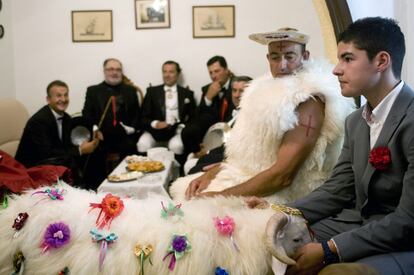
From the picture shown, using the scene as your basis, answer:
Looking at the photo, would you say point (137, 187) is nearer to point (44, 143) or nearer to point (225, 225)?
point (44, 143)

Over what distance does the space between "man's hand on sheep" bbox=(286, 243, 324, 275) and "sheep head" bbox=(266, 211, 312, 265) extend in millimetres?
29

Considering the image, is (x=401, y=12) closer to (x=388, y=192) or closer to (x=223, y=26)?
(x=388, y=192)

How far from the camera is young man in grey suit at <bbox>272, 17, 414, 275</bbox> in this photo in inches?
46.6

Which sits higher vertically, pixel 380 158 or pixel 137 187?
pixel 380 158

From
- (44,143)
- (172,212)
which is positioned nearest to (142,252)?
(172,212)

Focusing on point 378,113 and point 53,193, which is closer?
point 378,113

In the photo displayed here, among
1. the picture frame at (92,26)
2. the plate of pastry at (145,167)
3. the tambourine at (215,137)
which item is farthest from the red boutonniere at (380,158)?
the picture frame at (92,26)

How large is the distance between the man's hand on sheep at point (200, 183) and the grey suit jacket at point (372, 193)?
523 millimetres

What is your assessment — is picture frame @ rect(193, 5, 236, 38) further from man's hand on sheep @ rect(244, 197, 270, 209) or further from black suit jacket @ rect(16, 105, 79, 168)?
man's hand on sheep @ rect(244, 197, 270, 209)

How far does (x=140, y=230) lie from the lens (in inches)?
50.2

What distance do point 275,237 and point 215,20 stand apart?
4.20m

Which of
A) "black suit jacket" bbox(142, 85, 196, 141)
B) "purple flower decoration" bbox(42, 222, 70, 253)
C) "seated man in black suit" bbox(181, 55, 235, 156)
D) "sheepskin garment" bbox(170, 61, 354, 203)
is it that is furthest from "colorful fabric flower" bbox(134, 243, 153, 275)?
"black suit jacket" bbox(142, 85, 196, 141)

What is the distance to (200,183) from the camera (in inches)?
76.4

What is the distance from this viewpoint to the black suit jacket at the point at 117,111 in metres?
4.63
